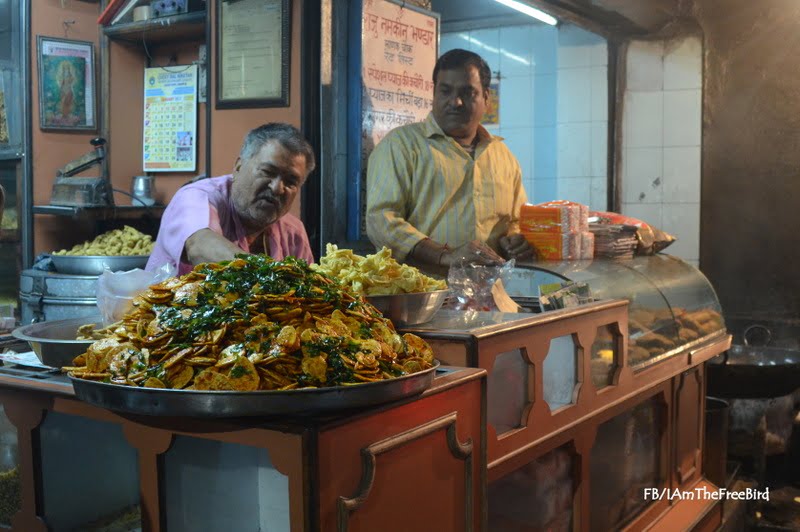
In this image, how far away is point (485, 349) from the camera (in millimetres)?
1887

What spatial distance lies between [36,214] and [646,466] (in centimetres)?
394

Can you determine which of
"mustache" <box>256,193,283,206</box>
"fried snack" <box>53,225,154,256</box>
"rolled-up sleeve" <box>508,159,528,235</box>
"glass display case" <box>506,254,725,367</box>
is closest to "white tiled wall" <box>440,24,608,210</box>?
"glass display case" <box>506,254,725,367</box>

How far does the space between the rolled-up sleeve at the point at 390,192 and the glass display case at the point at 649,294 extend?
569 millimetres

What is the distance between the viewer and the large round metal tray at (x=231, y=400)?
3.99 feet

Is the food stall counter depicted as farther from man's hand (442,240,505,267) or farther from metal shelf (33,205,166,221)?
metal shelf (33,205,166,221)

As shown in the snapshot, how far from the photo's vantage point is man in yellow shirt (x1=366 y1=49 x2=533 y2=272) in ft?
11.1

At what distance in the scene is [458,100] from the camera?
11.1 feet

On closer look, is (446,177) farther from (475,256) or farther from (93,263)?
(93,263)

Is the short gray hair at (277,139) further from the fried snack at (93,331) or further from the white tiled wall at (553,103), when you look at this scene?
the white tiled wall at (553,103)

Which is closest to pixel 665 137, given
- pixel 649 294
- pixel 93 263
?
pixel 649 294

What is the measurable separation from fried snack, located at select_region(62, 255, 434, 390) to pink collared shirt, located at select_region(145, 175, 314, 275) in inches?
32.3

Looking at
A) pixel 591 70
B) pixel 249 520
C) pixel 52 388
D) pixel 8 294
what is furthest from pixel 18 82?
pixel 249 520

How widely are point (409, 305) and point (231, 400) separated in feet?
2.52

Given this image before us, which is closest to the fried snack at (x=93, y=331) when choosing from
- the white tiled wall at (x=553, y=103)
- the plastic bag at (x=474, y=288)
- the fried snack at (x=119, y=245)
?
the plastic bag at (x=474, y=288)
